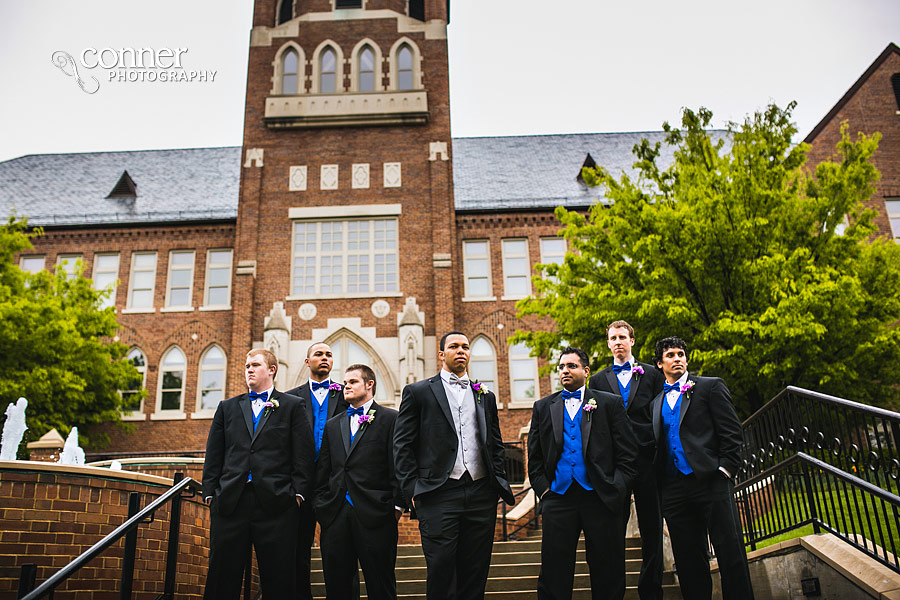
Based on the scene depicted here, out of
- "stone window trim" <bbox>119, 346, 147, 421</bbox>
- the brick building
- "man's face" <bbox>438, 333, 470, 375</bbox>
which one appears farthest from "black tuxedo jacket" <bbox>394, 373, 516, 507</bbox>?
"stone window trim" <bbox>119, 346, 147, 421</bbox>

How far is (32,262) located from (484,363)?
14406mm

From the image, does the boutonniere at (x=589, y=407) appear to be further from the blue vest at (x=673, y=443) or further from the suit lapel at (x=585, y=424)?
the blue vest at (x=673, y=443)

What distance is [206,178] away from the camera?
28.0 m

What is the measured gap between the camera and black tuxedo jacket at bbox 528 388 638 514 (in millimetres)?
5199

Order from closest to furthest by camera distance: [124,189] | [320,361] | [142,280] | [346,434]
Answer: [346,434], [320,361], [142,280], [124,189]

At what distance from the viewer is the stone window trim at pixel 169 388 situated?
74.2 ft

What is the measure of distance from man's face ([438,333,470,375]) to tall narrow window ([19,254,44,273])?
23.0 m

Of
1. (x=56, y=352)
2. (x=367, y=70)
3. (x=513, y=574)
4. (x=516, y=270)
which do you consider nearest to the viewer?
(x=513, y=574)

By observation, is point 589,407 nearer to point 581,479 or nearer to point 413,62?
point 581,479

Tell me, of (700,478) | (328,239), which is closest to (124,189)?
(328,239)

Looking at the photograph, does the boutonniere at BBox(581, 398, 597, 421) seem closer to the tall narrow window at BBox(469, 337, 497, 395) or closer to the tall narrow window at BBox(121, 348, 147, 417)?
the tall narrow window at BBox(469, 337, 497, 395)

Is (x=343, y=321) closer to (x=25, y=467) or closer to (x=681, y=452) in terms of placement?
(x=25, y=467)

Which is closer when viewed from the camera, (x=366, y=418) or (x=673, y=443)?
(x=673, y=443)

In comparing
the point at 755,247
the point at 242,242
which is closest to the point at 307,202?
the point at 242,242
